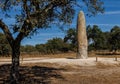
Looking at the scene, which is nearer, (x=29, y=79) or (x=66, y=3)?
(x=66, y=3)

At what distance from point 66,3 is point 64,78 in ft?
25.7

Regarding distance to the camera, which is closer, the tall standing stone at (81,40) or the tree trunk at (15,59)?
the tree trunk at (15,59)

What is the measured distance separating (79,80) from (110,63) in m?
19.1

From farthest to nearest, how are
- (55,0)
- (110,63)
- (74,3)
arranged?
1. (110,63)
2. (74,3)
3. (55,0)

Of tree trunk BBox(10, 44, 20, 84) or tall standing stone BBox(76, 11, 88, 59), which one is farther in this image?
tall standing stone BBox(76, 11, 88, 59)

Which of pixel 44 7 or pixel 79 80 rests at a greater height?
pixel 44 7

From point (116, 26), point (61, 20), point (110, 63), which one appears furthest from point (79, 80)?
point (116, 26)

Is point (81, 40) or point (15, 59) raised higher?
point (81, 40)

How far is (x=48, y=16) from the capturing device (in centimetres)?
2108

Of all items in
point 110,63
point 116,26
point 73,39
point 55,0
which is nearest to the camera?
point 55,0

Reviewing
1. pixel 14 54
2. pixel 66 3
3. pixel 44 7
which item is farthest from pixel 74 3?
pixel 14 54

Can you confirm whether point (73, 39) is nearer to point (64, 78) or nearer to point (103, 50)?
point (103, 50)

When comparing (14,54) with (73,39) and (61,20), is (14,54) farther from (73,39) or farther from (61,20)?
(73,39)

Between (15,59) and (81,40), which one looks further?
(81,40)
